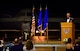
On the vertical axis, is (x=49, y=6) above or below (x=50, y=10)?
above

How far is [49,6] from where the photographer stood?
12.3 meters

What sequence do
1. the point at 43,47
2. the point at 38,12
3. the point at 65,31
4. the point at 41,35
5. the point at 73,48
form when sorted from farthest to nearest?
the point at 38,12
the point at 41,35
the point at 65,31
the point at 43,47
the point at 73,48

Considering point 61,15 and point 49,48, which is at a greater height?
point 61,15

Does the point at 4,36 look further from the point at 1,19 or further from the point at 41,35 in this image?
the point at 41,35

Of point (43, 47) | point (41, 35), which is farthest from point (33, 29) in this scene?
point (43, 47)

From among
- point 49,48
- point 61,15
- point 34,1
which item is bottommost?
point 49,48

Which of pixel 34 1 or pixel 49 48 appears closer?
pixel 49 48

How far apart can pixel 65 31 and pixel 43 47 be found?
1.65 meters

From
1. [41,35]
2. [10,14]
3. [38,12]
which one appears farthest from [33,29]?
[10,14]

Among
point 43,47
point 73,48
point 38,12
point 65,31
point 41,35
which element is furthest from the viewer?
point 38,12

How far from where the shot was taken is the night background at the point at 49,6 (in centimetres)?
1205

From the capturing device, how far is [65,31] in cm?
930

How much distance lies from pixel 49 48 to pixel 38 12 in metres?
4.30

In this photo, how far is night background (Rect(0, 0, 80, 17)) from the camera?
12.0 m
